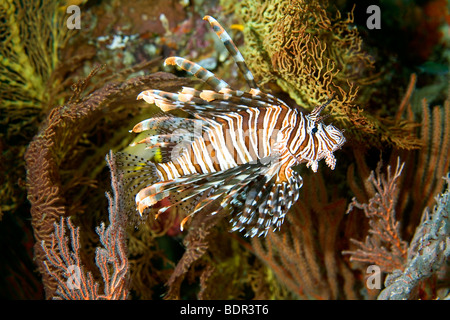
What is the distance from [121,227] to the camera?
2.02 m

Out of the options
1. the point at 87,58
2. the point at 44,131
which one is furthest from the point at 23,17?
the point at 44,131

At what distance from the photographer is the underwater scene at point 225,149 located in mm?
2107

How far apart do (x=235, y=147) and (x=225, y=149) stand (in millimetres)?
70

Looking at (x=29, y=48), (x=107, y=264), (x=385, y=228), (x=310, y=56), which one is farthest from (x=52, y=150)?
(x=385, y=228)

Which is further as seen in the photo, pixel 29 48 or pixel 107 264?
pixel 29 48

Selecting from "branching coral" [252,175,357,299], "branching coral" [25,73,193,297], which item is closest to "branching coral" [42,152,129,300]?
"branching coral" [25,73,193,297]

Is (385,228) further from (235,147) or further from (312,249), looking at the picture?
(235,147)

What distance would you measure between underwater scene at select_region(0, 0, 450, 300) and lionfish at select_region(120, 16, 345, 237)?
0.01m

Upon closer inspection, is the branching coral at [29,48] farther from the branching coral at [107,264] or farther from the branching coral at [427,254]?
the branching coral at [427,254]

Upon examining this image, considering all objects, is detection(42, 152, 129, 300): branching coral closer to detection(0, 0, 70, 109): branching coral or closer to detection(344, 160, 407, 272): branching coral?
detection(344, 160, 407, 272): branching coral

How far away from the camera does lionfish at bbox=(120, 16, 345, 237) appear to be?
2051 mm

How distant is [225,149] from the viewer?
2105 mm
